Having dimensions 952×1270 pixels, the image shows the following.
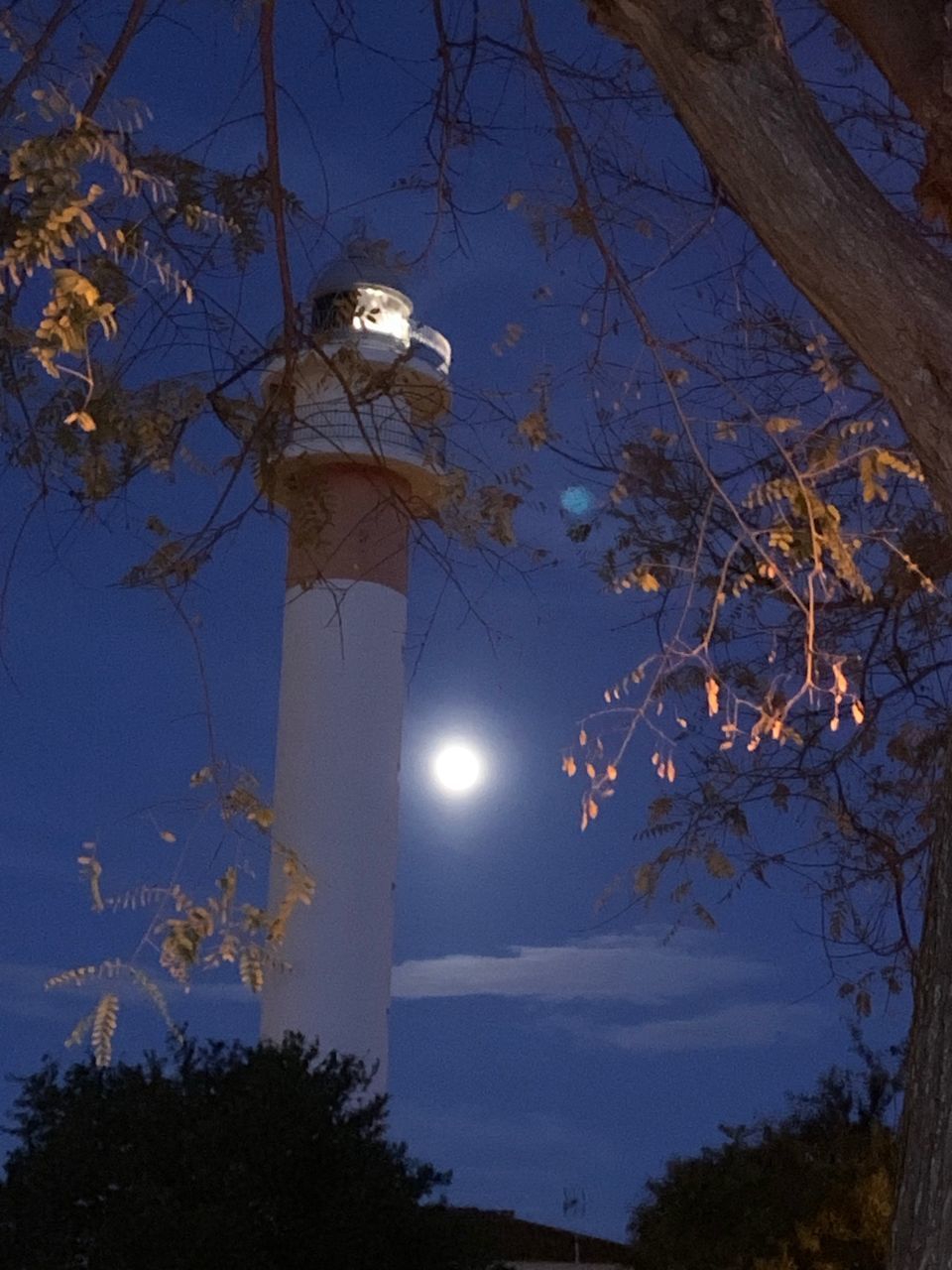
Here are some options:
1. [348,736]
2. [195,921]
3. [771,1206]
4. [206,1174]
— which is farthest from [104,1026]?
[348,736]

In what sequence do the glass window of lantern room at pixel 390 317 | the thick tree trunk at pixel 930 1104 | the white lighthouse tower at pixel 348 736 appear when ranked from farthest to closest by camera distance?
the glass window of lantern room at pixel 390 317 → the white lighthouse tower at pixel 348 736 → the thick tree trunk at pixel 930 1104

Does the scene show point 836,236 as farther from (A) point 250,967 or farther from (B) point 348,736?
(B) point 348,736

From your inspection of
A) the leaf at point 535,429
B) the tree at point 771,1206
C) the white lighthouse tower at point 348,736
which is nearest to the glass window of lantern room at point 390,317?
the white lighthouse tower at point 348,736

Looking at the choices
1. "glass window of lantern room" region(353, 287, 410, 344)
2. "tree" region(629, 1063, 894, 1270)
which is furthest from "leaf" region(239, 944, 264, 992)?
"glass window of lantern room" region(353, 287, 410, 344)

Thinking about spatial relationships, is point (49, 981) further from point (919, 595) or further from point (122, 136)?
point (919, 595)

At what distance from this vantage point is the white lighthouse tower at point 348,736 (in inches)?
606

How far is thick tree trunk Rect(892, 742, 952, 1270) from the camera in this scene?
11.2 ft

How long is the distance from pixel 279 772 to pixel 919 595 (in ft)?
31.6

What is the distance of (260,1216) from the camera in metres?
8.76

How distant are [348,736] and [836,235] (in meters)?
12.8

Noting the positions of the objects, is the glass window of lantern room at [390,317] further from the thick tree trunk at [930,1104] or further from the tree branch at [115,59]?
the thick tree trunk at [930,1104]

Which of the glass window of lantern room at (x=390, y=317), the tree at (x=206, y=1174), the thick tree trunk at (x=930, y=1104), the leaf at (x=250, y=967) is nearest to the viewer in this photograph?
the thick tree trunk at (x=930, y=1104)

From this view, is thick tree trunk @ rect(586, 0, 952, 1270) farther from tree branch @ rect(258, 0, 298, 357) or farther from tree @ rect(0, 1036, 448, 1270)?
tree @ rect(0, 1036, 448, 1270)

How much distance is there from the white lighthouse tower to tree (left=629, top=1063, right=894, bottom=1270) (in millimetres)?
4418
